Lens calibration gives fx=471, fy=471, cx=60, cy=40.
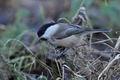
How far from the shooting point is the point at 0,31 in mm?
4660

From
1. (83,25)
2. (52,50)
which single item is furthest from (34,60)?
(83,25)

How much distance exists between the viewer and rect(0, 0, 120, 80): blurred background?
3.65m

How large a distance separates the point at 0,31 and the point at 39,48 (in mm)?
926

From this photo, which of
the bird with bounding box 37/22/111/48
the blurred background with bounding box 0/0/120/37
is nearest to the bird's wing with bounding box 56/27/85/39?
the bird with bounding box 37/22/111/48

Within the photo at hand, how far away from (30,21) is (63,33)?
8.60 feet

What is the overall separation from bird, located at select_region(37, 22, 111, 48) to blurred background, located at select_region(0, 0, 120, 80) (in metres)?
0.28

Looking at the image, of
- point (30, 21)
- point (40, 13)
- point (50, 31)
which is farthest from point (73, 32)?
point (30, 21)

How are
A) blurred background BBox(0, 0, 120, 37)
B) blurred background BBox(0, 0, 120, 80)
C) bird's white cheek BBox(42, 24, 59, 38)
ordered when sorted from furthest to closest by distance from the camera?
1. blurred background BBox(0, 0, 120, 37)
2. blurred background BBox(0, 0, 120, 80)
3. bird's white cheek BBox(42, 24, 59, 38)

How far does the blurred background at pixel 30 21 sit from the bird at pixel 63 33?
284 mm

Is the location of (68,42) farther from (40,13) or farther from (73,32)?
(40,13)

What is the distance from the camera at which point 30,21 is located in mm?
5824

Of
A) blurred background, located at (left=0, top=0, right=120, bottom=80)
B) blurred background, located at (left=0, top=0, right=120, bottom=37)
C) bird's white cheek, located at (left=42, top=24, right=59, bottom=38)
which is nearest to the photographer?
bird's white cheek, located at (left=42, top=24, right=59, bottom=38)

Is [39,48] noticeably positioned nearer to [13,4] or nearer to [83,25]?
[83,25]

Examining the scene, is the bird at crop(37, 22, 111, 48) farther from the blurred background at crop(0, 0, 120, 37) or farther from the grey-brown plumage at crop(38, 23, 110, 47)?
the blurred background at crop(0, 0, 120, 37)
